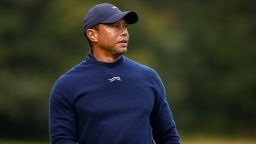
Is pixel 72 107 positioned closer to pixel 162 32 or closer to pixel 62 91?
pixel 62 91

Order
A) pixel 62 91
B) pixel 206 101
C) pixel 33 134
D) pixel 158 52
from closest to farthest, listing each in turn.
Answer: pixel 62 91
pixel 33 134
pixel 158 52
pixel 206 101

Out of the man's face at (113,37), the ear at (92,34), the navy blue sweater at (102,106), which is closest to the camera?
the navy blue sweater at (102,106)

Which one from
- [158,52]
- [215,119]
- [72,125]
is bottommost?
[215,119]

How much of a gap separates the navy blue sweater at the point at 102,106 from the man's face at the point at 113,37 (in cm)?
11

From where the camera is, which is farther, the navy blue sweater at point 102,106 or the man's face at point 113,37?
the man's face at point 113,37

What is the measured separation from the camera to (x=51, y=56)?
40.4m

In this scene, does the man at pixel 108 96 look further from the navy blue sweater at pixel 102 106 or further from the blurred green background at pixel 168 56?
the blurred green background at pixel 168 56

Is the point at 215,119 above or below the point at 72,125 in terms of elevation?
below

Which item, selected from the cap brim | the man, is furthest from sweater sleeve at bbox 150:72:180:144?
the cap brim

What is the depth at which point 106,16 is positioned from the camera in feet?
19.0

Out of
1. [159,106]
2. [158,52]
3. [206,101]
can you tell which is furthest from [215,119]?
[159,106]

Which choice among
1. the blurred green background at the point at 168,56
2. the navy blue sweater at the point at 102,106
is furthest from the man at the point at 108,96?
the blurred green background at the point at 168,56

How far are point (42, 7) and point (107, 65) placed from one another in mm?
37954

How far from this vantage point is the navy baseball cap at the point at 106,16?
5730 mm
